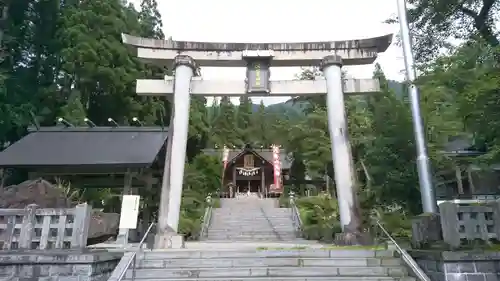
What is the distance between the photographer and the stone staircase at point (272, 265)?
262 inches

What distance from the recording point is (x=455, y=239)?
5785 millimetres

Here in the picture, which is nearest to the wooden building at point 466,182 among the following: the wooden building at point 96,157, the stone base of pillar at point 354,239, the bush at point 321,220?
the bush at point 321,220

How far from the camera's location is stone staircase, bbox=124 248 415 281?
6648 millimetres

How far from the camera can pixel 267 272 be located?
22.2ft

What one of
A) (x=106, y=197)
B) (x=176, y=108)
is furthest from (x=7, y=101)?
(x=176, y=108)

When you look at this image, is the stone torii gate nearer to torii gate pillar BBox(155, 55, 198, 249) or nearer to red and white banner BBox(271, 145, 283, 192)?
torii gate pillar BBox(155, 55, 198, 249)

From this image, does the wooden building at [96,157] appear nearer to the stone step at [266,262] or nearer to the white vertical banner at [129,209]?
the white vertical banner at [129,209]

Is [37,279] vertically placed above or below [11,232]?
below

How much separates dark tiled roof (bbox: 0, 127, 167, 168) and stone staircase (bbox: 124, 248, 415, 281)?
6310mm

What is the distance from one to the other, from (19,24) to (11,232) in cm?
1805

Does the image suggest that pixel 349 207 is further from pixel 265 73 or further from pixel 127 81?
pixel 127 81

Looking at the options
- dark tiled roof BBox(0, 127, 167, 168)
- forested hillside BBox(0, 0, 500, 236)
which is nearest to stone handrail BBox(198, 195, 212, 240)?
forested hillside BBox(0, 0, 500, 236)

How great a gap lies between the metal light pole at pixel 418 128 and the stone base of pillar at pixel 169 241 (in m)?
5.73

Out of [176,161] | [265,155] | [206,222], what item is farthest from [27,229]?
[265,155]
